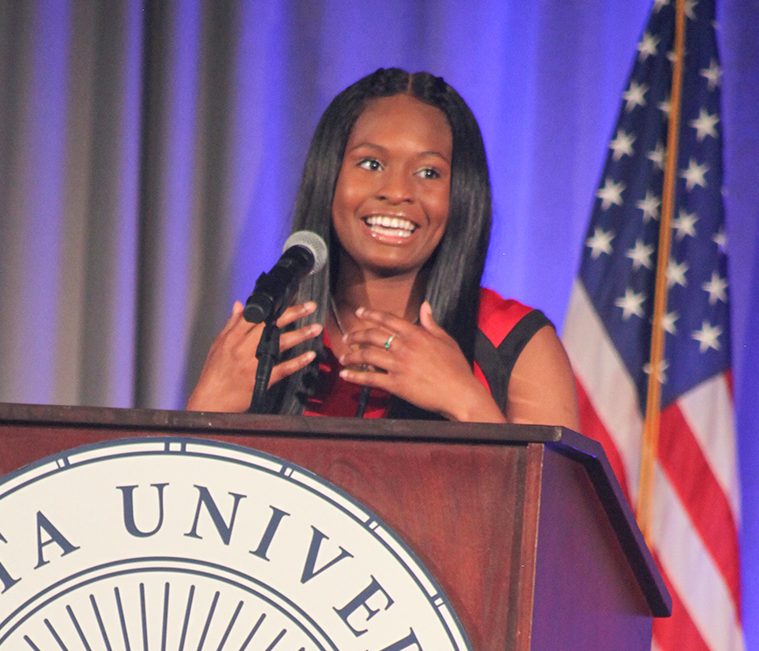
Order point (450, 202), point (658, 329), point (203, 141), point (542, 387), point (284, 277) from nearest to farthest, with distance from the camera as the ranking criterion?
point (284, 277) → point (542, 387) → point (450, 202) → point (658, 329) → point (203, 141)

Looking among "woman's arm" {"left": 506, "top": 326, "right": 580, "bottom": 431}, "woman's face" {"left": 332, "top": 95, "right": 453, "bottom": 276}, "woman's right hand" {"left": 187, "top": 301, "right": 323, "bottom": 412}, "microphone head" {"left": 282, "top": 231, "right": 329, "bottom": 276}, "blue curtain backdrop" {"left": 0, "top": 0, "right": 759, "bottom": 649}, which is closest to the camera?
"microphone head" {"left": 282, "top": 231, "right": 329, "bottom": 276}

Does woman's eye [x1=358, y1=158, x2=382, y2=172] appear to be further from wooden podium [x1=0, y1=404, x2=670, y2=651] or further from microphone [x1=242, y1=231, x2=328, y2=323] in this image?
wooden podium [x1=0, y1=404, x2=670, y2=651]

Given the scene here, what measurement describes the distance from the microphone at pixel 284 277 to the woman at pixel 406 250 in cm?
35

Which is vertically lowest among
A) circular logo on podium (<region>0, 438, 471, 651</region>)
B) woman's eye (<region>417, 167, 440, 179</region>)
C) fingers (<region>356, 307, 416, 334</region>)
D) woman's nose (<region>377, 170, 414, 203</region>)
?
circular logo on podium (<region>0, 438, 471, 651</region>)

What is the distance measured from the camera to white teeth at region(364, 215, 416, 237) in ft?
6.37

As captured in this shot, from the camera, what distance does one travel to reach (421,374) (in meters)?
1.48

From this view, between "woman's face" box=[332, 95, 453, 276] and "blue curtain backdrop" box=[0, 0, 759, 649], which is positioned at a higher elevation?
"blue curtain backdrop" box=[0, 0, 759, 649]

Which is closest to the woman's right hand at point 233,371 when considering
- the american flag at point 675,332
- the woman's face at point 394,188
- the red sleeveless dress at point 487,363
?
the red sleeveless dress at point 487,363

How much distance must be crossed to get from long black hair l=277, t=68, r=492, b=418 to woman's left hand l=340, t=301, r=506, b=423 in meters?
0.38

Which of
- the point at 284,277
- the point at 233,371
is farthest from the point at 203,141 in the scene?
the point at 284,277

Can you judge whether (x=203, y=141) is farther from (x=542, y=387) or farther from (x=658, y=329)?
(x=542, y=387)

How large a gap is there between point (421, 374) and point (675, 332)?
1.38 metres

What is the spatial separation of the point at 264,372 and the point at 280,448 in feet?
1.07

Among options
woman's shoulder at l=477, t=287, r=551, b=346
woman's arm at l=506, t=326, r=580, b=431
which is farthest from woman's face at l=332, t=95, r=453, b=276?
woman's arm at l=506, t=326, r=580, b=431
